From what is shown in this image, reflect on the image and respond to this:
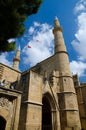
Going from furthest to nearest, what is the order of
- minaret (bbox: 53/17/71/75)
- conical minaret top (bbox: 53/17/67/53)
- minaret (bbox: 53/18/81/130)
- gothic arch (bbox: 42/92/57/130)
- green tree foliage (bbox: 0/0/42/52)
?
conical minaret top (bbox: 53/17/67/53), minaret (bbox: 53/17/71/75), gothic arch (bbox: 42/92/57/130), minaret (bbox: 53/18/81/130), green tree foliage (bbox: 0/0/42/52)

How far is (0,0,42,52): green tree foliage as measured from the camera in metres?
5.66

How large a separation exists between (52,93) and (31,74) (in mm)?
4265

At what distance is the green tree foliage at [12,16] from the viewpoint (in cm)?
566

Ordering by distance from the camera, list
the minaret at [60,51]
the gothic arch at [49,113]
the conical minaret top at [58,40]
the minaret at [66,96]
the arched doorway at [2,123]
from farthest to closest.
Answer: the conical minaret top at [58,40]
the minaret at [60,51]
the gothic arch at [49,113]
the minaret at [66,96]
the arched doorway at [2,123]

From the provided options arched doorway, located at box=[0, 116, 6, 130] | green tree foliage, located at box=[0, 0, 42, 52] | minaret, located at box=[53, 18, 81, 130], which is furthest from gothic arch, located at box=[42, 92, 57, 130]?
green tree foliage, located at box=[0, 0, 42, 52]

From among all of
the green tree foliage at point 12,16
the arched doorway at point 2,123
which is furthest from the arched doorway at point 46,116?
the green tree foliage at point 12,16

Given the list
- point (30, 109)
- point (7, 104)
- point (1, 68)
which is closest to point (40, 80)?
point (30, 109)

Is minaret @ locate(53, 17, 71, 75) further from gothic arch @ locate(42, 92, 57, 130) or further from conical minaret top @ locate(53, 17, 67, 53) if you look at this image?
gothic arch @ locate(42, 92, 57, 130)

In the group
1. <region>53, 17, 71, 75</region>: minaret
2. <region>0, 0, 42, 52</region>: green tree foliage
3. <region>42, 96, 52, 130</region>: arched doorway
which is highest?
<region>53, 17, 71, 75</region>: minaret

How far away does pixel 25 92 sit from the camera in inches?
466

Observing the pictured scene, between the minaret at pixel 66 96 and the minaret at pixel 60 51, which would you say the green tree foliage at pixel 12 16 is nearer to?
the minaret at pixel 66 96

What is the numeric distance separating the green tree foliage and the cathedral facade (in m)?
4.08

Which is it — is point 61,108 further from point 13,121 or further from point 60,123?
point 13,121

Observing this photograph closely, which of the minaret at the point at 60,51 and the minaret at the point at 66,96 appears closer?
the minaret at the point at 66,96
